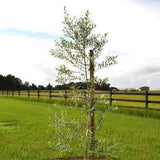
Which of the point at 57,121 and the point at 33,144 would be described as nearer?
the point at 57,121

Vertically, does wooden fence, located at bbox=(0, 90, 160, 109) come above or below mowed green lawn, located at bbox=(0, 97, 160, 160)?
above

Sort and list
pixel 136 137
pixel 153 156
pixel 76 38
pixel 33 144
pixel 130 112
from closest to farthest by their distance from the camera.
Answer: pixel 76 38 < pixel 153 156 < pixel 33 144 < pixel 136 137 < pixel 130 112

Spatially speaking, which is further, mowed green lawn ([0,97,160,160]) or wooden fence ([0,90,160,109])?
mowed green lawn ([0,97,160,160])

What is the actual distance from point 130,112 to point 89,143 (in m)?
13.7

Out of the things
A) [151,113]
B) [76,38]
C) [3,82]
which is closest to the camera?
[76,38]

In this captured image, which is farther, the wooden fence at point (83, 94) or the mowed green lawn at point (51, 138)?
the mowed green lawn at point (51, 138)

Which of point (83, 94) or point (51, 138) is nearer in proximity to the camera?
point (83, 94)

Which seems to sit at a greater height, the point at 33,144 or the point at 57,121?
the point at 57,121

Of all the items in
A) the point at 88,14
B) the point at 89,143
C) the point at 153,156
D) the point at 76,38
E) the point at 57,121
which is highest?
the point at 88,14

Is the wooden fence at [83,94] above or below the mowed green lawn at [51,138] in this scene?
above

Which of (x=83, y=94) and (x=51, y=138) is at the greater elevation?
(x=83, y=94)

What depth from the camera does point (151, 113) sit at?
59.4ft

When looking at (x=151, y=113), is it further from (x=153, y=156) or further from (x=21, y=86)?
(x=21, y=86)

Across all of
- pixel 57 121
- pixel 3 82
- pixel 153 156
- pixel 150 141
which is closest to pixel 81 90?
pixel 57 121
